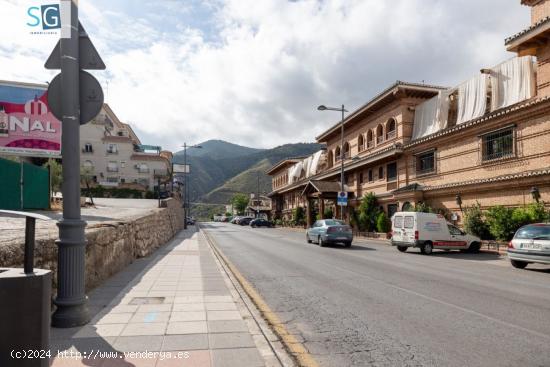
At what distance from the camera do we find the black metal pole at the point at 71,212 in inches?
199

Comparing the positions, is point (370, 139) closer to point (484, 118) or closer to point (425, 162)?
point (425, 162)

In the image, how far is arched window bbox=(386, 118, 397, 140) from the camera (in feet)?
105

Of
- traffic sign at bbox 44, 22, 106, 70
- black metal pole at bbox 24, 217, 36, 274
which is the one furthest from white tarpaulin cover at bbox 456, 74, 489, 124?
black metal pole at bbox 24, 217, 36, 274

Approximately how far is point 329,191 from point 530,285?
2820 centimetres

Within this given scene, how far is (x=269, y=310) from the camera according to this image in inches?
271

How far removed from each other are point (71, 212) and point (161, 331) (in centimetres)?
188

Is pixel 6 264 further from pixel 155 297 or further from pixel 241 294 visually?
pixel 241 294

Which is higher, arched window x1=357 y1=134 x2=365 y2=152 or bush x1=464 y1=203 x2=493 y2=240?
arched window x1=357 y1=134 x2=365 y2=152

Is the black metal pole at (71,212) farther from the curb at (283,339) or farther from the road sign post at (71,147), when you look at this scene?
the curb at (283,339)

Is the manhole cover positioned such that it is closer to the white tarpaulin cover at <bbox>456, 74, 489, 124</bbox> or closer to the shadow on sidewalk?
the shadow on sidewalk

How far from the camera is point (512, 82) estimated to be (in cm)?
2212

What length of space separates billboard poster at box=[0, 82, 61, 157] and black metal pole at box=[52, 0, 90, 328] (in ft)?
61.6

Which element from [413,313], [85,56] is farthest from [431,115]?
[85,56]

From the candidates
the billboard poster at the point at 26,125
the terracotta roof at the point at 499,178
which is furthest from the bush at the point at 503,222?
the billboard poster at the point at 26,125
